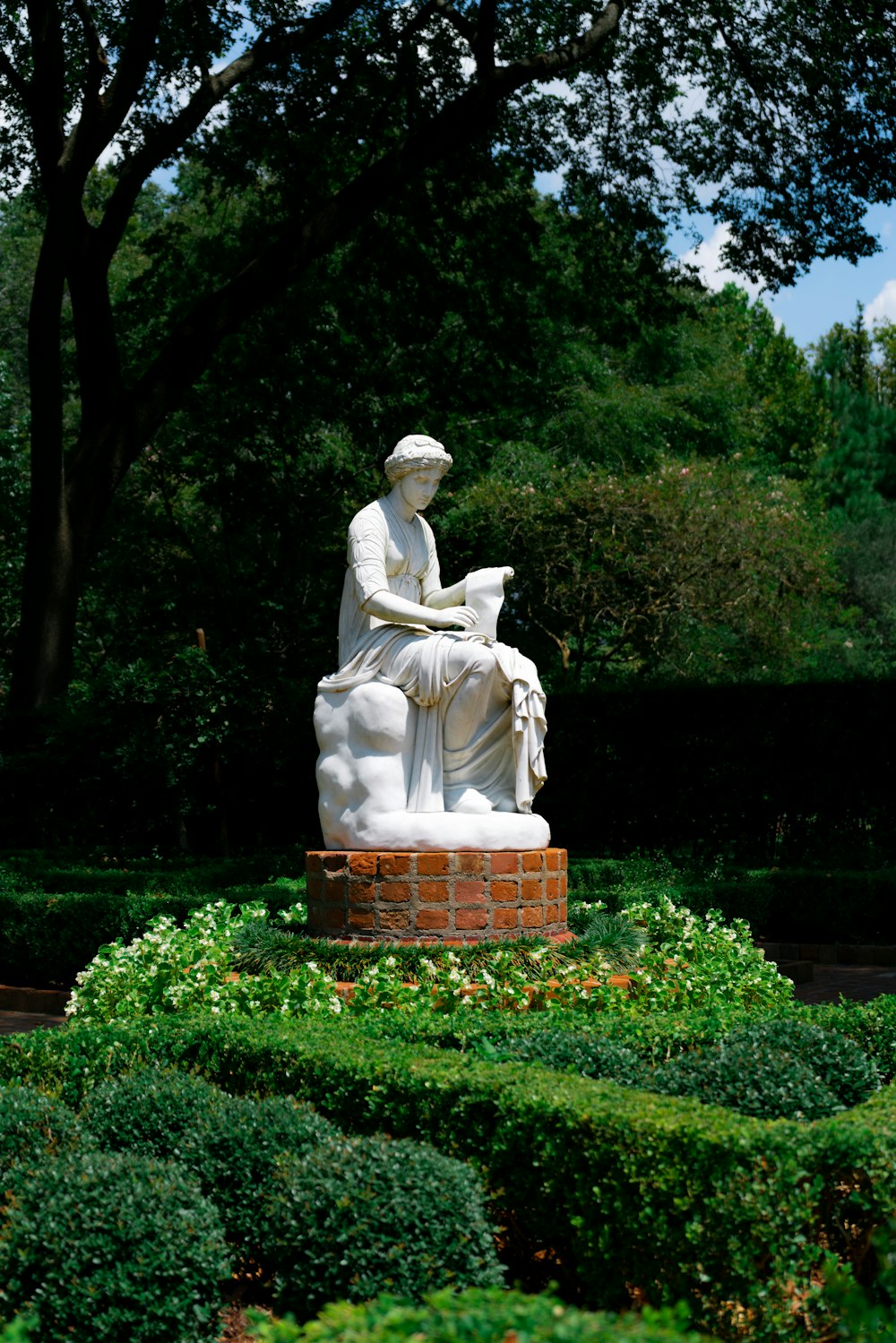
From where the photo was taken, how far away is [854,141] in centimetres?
1395

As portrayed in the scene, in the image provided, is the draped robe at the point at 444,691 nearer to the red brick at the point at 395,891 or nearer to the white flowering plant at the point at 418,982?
the red brick at the point at 395,891

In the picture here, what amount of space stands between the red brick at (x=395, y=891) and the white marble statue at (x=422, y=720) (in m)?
0.20

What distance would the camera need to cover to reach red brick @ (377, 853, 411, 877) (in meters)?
7.01

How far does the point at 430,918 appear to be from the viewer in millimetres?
7023

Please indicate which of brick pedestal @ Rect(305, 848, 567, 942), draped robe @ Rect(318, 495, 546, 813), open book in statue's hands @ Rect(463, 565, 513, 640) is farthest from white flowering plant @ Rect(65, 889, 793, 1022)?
open book in statue's hands @ Rect(463, 565, 513, 640)

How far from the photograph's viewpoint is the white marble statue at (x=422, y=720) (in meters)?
7.14

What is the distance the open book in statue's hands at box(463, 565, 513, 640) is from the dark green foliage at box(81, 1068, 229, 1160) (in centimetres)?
361

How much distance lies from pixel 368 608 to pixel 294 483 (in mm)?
11551

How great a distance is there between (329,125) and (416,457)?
8.59 meters

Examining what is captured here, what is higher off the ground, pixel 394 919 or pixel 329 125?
pixel 329 125

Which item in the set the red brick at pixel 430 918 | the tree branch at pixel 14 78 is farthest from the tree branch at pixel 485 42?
the red brick at pixel 430 918

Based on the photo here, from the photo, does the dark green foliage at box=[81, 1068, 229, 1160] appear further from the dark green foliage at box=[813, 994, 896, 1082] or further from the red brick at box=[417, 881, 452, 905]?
the red brick at box=[417, 881, 452, 905]

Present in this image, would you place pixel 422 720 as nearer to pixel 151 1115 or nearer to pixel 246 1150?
pixel 151 1115

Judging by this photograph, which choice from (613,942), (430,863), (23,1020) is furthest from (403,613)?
(23,1020)
